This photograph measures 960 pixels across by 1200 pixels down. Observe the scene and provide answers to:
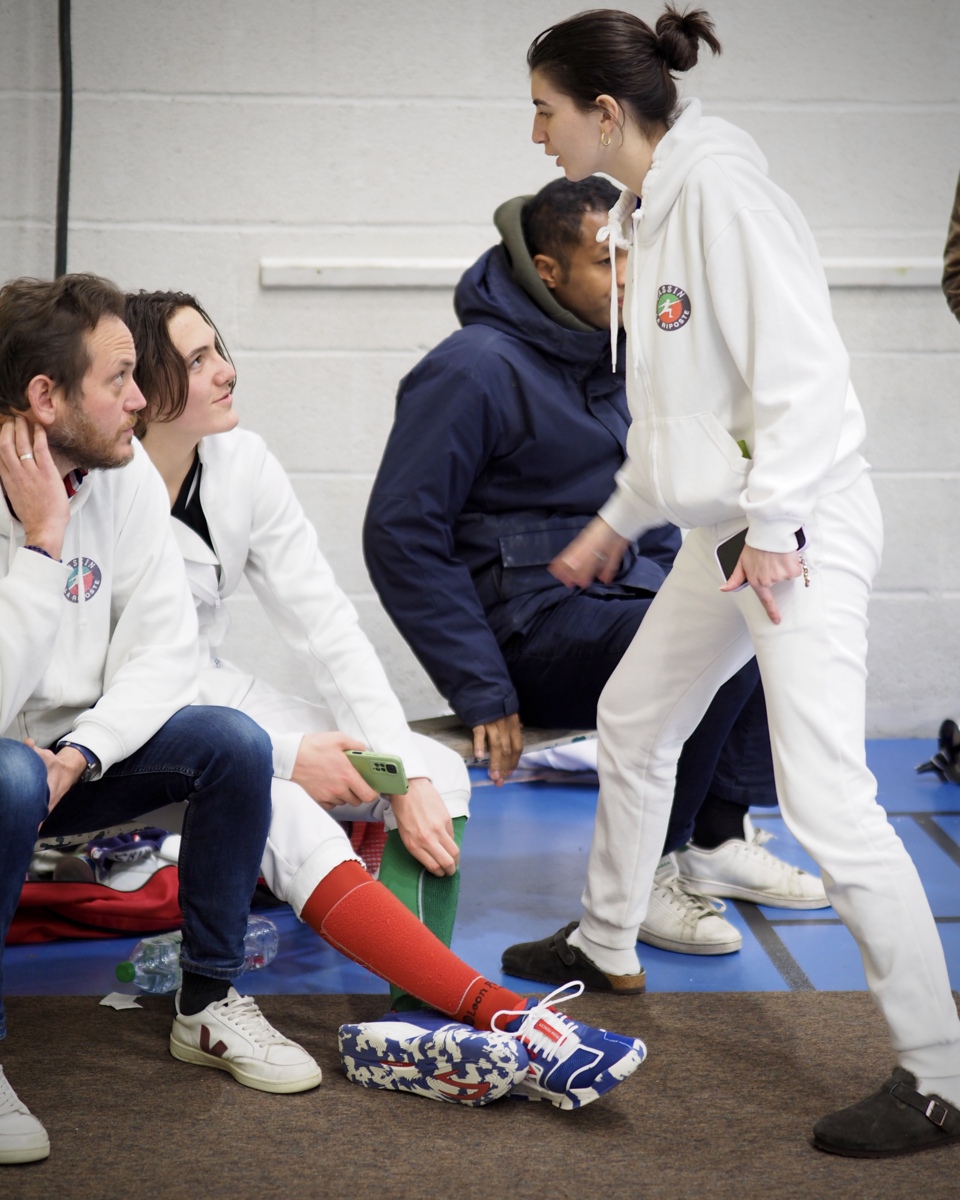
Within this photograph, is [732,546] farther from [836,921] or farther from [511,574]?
[836,921]

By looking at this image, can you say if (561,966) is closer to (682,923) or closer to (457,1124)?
(682,923)

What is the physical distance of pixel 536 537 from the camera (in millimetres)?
2494

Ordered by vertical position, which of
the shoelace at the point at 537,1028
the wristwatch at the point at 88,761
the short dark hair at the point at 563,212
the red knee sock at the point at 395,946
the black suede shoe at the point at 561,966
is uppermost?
the short dark hair at the point at 563,212

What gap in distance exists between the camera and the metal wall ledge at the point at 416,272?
3557 mm

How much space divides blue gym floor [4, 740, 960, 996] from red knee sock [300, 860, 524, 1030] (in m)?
0.34

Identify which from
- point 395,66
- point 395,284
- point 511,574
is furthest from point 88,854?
point 395,66

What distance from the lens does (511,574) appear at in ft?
8.14

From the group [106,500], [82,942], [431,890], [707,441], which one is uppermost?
[707,441]

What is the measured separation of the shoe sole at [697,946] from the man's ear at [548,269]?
127 centimetres

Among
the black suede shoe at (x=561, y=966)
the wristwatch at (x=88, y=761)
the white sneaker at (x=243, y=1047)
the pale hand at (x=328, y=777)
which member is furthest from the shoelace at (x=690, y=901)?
the wristwatch at (x=88, y=761)

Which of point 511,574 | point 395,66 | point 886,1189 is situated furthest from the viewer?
point 395,66

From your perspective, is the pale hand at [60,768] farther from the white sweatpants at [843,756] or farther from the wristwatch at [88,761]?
the white sweatpants at [843,756]

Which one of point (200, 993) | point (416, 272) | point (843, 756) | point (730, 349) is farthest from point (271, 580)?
point (416, 272)

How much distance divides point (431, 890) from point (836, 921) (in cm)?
91
